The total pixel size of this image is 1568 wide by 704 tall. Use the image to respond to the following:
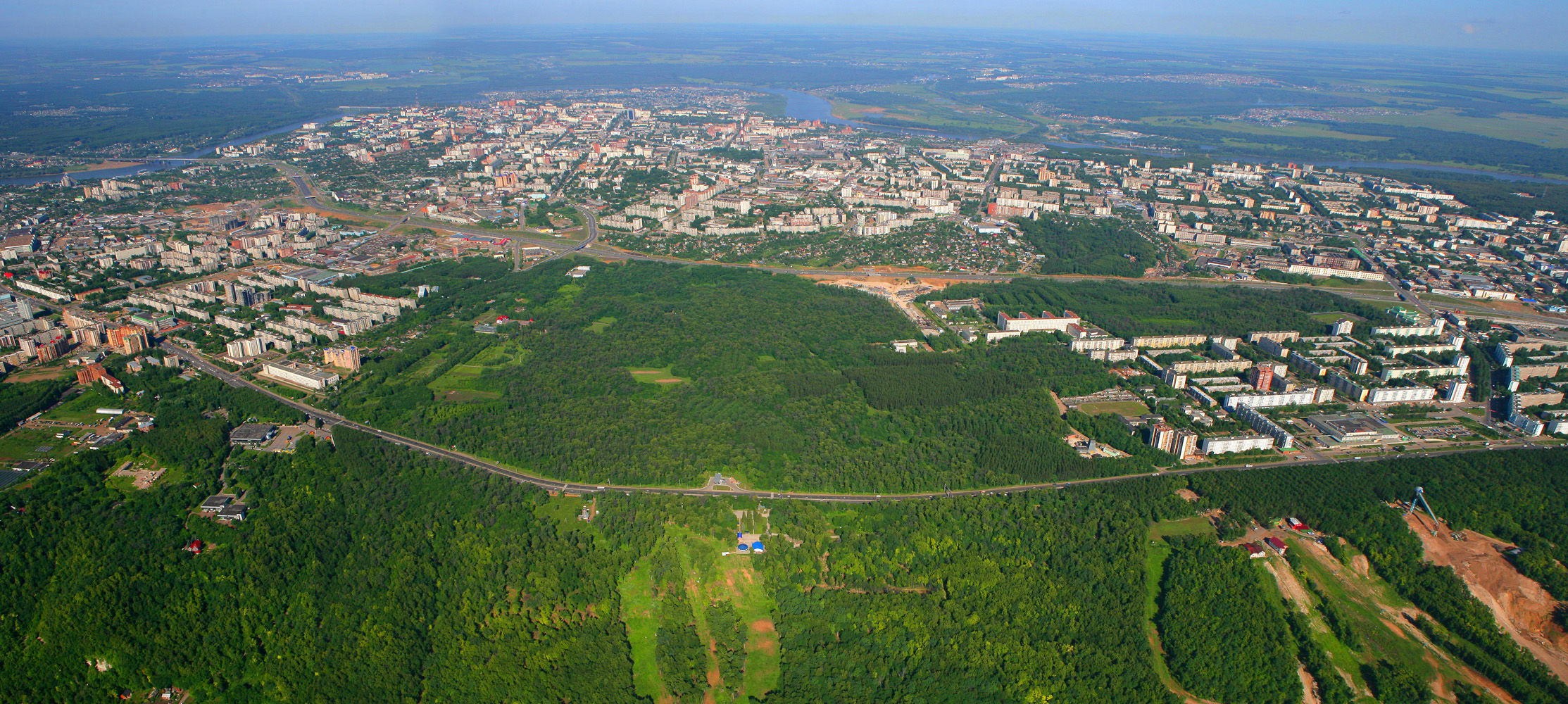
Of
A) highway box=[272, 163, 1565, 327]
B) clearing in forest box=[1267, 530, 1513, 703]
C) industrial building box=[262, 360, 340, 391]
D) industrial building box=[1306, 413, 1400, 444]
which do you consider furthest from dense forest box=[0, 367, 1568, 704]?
highway box=[272, 163, 1565, 327]

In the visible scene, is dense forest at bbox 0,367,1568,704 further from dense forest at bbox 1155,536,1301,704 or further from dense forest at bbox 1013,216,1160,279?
dense forest at bbox 1013,216,1160,279

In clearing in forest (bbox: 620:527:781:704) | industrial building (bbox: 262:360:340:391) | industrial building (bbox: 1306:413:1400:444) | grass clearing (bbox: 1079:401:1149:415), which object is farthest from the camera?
industrial building (bbox: 262:360:340:391)

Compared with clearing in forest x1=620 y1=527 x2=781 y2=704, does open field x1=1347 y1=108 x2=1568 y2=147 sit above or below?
above

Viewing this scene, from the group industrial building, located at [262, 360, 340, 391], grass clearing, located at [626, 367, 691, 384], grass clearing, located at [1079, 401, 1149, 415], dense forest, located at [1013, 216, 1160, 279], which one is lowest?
grass clearing, located at [1079, 401, 1149, 415]

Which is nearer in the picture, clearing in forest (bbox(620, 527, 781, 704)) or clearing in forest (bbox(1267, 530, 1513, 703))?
clearing in forest (bbox(620, 527, 781, 704))

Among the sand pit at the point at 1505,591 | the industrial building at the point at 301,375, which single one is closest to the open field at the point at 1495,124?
the sand pit at the point at 1505,591

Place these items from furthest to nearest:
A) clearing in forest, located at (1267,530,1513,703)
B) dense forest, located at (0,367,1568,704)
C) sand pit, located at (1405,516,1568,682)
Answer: sand pit, located at (1405,516,1568,682)
clearing in forest, located at (1267,530,1513,703)
dense forest, located at (0,367,1568,704)
